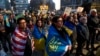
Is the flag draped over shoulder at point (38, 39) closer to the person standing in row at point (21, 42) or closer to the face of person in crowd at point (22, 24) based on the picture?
the person standing in row at point (21, 42)

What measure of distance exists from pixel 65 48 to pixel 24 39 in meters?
0.93

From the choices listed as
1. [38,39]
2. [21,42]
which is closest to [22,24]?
[21,42]

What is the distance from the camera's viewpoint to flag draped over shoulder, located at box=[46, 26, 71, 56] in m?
7.98

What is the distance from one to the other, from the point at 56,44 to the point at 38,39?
1.29 meters

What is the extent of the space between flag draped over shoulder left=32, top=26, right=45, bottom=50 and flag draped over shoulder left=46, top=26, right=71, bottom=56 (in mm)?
1094

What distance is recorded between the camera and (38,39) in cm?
923

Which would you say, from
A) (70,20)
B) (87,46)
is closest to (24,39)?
(70,20)

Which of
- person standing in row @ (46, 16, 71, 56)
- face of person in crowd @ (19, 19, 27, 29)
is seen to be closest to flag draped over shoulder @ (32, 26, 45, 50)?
person standing in row @ (46, 16, 71, 56)

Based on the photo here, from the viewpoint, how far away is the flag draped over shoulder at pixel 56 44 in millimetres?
7977

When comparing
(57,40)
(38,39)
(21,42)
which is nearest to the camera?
(57,40)

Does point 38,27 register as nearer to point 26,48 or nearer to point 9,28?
point 26,48

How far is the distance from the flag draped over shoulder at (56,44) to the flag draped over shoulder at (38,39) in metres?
1.09

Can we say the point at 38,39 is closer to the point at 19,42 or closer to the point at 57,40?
the point at 19,42

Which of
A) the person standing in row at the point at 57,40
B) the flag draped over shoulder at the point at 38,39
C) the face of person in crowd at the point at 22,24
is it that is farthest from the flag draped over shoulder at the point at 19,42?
the flag draped over shoulder at the point at 38,39
